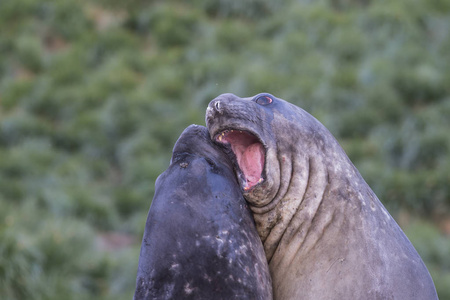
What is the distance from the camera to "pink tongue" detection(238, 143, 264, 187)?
2.24 metres

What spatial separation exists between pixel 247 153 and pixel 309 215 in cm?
28

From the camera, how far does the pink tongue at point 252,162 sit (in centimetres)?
224

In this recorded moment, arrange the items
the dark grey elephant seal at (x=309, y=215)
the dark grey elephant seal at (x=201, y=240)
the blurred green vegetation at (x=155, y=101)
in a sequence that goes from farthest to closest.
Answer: the blurred green vegetation at (x=155, y=101), the dark grey elephant seal at (x=309, y=215), the dark grey elephant seal at (x=201, y=240)

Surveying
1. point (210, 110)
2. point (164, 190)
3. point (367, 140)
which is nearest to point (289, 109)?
point (210, 110)

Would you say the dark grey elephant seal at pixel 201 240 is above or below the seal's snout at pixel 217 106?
below

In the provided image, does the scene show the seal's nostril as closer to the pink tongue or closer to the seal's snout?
the seal's snout

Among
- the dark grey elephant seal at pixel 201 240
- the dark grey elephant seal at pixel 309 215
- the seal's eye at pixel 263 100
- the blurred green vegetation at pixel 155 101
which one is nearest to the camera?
the dark grey elephant seal at pixel 201 240

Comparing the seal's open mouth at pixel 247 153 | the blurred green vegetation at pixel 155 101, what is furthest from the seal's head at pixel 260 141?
the blurred green vegetation at pixel 155 101

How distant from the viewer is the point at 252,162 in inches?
89.2

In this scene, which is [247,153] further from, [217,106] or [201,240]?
[201,240]

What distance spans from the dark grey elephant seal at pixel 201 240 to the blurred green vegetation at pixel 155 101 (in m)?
4.23

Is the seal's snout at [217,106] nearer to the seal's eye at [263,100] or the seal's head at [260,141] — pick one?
the seal's head at [260,141]

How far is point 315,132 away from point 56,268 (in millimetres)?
4489

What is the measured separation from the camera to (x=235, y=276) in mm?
2057
